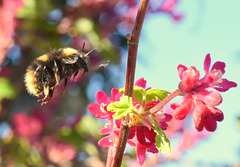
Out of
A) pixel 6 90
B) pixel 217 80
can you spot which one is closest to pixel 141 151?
pixel 217 80

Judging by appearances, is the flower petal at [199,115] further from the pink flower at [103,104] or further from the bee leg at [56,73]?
the bee leg at [56,73]

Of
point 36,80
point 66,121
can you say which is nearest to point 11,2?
point 66,121

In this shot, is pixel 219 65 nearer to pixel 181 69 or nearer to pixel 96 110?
pixel 181 69

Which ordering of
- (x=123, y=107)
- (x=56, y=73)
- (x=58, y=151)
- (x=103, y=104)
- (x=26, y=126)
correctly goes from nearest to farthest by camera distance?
(x=123, y=107)
(x=103, y=104)
(x=56, y=73)
(x=26, y=126)
(x=58, y=151)

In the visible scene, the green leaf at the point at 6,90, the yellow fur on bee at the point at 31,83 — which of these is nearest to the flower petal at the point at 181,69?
the yellow fur on bee at the point at 31,83

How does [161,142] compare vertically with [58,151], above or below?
above

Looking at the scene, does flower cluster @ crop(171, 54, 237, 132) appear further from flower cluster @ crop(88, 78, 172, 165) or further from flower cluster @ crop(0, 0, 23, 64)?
flower cluster @ crop(0, 0, 23, 64)
